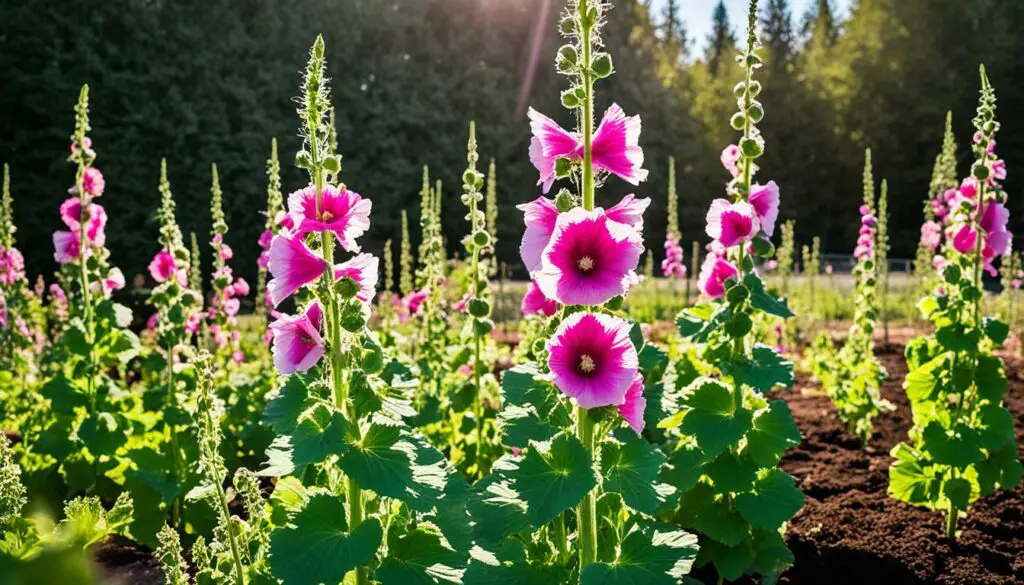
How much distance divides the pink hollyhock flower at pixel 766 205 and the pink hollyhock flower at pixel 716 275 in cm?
18

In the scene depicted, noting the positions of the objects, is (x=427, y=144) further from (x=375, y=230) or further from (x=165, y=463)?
(x=165, y=463)

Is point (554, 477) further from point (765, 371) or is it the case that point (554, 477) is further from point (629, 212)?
point (765, 371)

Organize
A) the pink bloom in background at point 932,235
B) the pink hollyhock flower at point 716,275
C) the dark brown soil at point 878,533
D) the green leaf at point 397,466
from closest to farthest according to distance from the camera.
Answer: the green leaf at point 397,466, the pink hollyhock flower at point 716,275, the dark brown soil at point 878,533, the pink bloom in background at point 932,235

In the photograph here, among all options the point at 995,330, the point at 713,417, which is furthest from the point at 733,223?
the point at 995,330

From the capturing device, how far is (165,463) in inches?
127

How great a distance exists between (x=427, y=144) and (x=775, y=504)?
1608 centimetres

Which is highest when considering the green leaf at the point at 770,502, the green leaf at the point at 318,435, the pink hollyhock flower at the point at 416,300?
the pink hollyhock flower at the point at 416,300

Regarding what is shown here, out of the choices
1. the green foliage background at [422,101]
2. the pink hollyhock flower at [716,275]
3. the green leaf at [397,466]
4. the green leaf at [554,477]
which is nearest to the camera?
the green leaf at [554,477]

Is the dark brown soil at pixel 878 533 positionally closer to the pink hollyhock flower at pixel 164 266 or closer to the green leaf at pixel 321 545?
the green leaf at pixel 321 545

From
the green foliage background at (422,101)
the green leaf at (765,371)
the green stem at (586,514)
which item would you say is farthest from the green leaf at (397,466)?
the green foliage background at (422,101)

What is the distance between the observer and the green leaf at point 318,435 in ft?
5.92

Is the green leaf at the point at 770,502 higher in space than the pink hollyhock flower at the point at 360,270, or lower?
lower

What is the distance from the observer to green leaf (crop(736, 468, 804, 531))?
2529mm

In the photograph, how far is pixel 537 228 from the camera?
1868 millimetres
